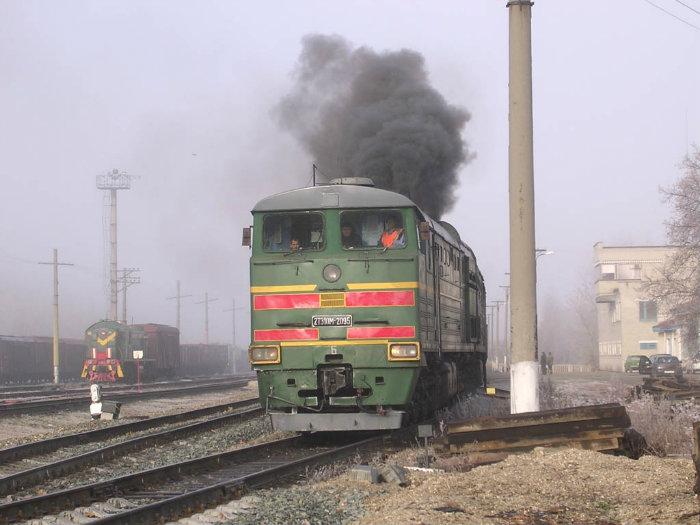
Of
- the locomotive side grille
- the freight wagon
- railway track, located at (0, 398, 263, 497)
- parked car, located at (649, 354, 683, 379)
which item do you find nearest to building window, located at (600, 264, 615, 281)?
parked car, located at (649, 354, 683, 379)

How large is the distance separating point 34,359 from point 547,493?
46293 millimetres

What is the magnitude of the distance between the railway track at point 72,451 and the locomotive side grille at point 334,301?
338cm

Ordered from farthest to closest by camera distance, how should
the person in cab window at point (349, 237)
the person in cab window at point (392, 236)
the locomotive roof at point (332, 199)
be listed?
the locomotive roof at point (332, 199) < the person in cab window at point (349, 237) < the person in cab window at point (392, 236)

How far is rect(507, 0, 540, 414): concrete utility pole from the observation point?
11.8 metres

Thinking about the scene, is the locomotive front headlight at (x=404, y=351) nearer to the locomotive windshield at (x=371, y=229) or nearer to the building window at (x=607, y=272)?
the locomotive windshield at (x=371, y=229)

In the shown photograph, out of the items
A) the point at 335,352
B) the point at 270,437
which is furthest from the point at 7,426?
the point at 335,352

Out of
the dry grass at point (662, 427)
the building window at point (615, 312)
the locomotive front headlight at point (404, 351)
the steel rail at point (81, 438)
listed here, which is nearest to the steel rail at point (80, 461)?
the steel rail at point (81, 438)

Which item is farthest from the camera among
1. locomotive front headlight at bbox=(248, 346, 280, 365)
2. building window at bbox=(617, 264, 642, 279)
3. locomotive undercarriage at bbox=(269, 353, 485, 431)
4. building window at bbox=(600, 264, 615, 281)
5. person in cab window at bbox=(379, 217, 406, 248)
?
building window at bbox=(600, 264, 615, 281)

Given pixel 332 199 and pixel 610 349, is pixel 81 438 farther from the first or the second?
pixel 610 349

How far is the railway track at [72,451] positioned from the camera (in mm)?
10203

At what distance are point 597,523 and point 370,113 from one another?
16.9 metres

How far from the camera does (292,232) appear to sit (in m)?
13.2

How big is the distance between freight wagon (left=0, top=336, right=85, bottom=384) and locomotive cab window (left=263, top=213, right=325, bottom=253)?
119ft

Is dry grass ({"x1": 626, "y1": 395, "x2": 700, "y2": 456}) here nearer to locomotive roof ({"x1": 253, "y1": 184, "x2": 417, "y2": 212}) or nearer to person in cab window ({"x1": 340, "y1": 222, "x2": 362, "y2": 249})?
locomotive roof ({"x1": 253, "y1": 184, "x2": 417, "y2": 212})
